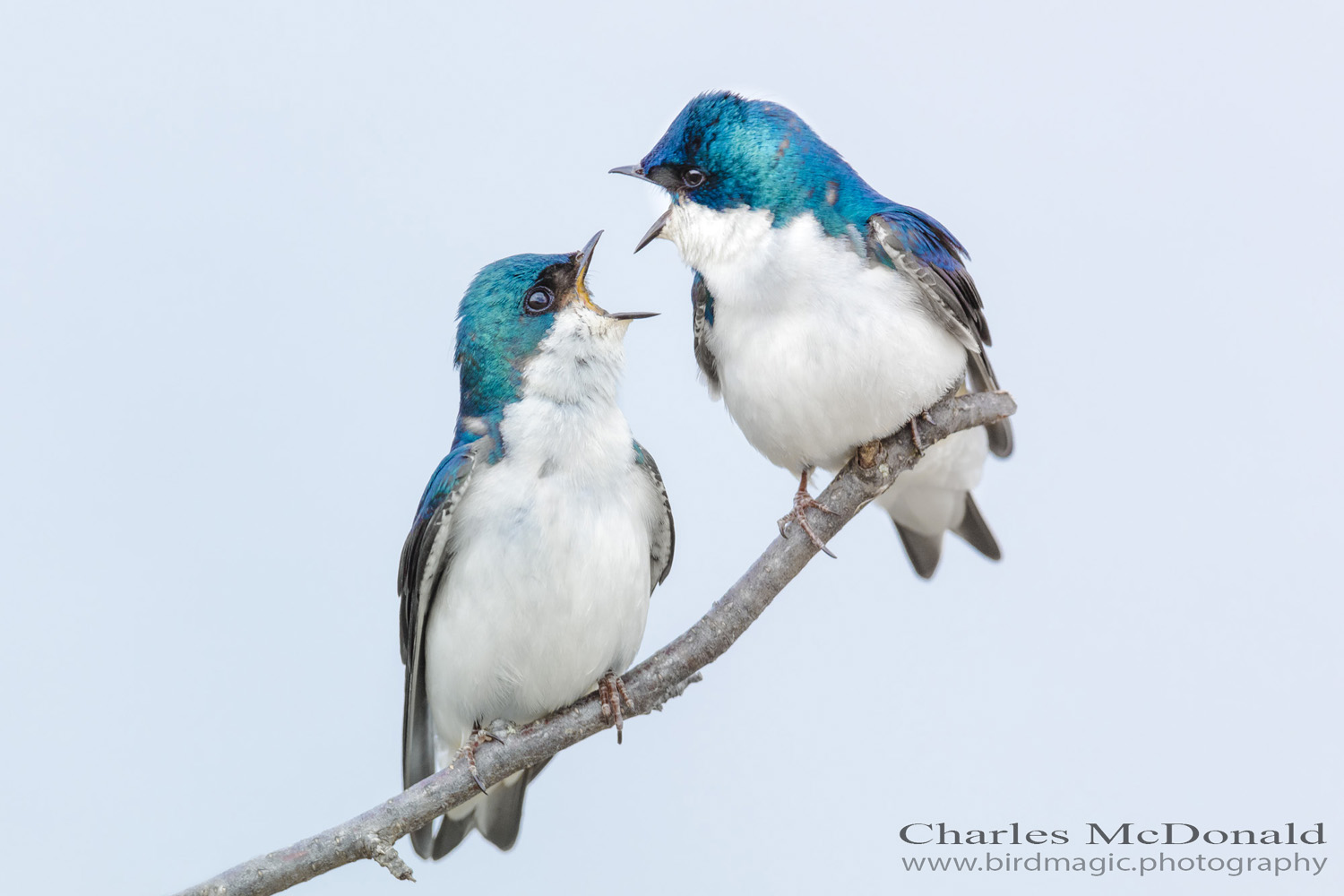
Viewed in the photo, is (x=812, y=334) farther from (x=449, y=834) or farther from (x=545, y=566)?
(x=449, y=834)

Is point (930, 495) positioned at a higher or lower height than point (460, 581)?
higher

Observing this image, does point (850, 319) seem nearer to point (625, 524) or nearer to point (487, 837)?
point (625, 524)

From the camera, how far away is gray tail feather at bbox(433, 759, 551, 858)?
2814 millimetres

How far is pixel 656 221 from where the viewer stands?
8.65 ft

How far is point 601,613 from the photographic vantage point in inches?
97.8

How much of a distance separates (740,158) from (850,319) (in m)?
0.37

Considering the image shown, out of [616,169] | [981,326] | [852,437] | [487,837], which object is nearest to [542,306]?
[616,169]

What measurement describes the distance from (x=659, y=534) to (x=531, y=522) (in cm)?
32

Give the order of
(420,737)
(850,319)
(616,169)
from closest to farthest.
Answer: (850,319) → (616,169) → (420,737)

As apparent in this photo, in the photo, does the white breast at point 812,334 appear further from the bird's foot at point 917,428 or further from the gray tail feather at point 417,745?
the gray tail feather at point 417,745

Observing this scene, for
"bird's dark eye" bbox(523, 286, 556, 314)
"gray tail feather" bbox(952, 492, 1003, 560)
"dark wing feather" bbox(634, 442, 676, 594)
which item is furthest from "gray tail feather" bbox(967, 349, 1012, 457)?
"bird's dark eye" bbox(523, 286, 556, 314)

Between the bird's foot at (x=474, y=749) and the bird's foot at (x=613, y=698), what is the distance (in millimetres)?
198

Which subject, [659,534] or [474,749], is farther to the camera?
[659,534]

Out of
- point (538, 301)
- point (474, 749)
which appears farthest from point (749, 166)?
point (474, 749)
